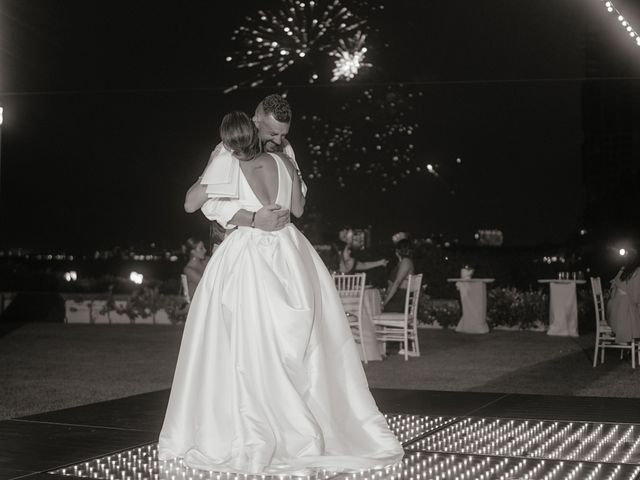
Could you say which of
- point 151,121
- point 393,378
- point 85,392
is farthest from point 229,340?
point 151,121

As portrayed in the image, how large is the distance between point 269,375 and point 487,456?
1155 millimetres

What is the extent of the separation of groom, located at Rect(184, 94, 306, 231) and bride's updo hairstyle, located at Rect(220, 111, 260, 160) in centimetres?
11

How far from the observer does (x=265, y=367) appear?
394cm

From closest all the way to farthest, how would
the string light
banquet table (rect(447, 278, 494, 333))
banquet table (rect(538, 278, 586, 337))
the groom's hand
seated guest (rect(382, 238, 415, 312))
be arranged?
1. the groom's hand
2. the string light
3. seated guest (rect(382, 238, 415, 312))
4. banquet table (rect(538, 278, 586, 337))
5. banquet table (rect(447, 278, 494, 333))

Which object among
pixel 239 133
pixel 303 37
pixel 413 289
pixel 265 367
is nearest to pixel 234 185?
pixel 239 133

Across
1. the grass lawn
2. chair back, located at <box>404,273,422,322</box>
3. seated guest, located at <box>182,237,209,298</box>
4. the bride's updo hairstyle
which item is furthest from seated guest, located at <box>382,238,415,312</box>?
the bride's updo hairstyle

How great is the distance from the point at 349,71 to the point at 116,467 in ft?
60.1

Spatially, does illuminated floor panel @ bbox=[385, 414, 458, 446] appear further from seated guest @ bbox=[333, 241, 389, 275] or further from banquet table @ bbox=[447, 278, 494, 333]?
banquet table @ bbox=[447, 278, 494, 333]

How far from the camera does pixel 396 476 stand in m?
3.86

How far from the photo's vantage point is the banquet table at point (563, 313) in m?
13.1

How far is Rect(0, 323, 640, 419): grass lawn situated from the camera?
300 inches

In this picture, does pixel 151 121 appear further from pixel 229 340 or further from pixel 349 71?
pixel 229 340

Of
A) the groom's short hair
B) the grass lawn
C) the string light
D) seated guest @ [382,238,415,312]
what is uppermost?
the string light

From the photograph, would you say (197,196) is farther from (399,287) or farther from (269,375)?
(399,287)
